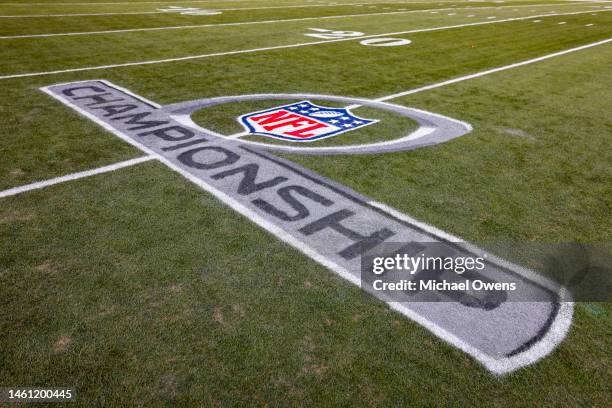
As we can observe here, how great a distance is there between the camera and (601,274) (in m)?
3.55

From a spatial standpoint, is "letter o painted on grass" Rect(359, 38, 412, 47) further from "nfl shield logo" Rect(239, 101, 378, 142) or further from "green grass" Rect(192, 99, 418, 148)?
"nfl shield logo" Rect(239, 101, 378, 142)

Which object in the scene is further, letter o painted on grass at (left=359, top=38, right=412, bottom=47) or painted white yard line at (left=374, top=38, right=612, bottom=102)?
letter o painted on grass at (left=359, top=38, right=412, bottom=47)

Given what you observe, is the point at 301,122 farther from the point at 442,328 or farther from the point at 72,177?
the point at 442,328

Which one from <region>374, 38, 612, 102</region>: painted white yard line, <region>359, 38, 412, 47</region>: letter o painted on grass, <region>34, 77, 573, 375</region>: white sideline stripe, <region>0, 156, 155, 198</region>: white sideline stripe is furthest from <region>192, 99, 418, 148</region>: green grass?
<region>359, 38, 412, 47</region>: letter o painted on grass

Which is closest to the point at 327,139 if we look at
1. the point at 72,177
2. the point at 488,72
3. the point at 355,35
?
the point at 72,177

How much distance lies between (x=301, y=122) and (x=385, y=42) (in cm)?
885

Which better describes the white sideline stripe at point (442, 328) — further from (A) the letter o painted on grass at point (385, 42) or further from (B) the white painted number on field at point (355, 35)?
(B) the white painted number on field at point (355, 35)

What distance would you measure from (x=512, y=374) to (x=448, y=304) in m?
0.63

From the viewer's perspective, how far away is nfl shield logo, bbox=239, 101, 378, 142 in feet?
20.1

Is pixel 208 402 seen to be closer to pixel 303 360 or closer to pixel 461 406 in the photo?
pixel 303 360

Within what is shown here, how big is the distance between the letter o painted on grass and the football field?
451cm

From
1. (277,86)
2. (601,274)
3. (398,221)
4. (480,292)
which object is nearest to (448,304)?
(480,292)

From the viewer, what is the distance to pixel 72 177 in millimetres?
4770

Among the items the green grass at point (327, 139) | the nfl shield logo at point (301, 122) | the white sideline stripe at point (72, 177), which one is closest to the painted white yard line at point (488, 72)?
the green grass at point (327, 139)
